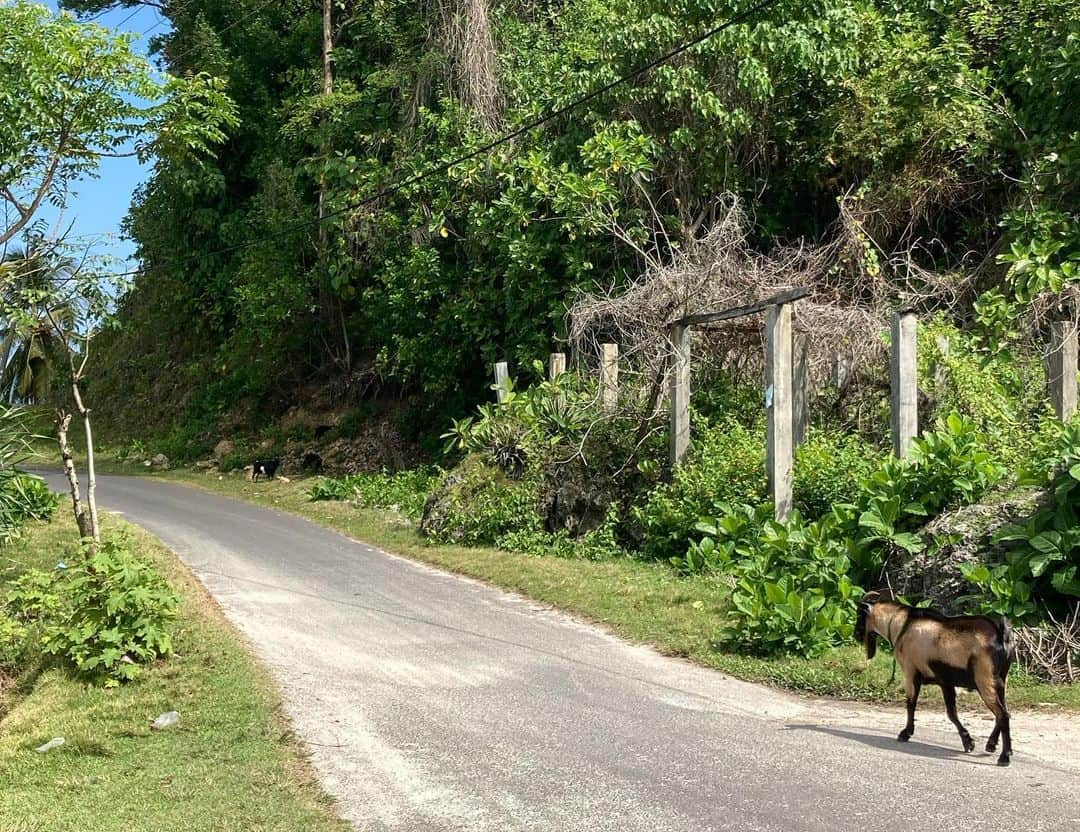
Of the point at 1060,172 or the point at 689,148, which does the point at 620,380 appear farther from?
the point at 1060,172

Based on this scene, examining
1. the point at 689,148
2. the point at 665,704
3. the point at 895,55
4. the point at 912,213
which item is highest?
the point at 895,55

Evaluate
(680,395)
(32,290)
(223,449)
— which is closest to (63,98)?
(32,290)

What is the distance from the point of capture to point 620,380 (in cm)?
1475

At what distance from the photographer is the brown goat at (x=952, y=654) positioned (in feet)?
18.6

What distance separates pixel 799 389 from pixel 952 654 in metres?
6.46

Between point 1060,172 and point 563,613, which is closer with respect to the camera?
point 563,613

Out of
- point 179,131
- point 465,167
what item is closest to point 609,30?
point 465,167

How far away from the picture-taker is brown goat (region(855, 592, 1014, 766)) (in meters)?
5.68

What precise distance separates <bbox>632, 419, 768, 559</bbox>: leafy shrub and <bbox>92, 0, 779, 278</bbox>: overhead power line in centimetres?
545

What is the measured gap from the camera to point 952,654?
584cm

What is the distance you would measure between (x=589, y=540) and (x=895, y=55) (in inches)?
349

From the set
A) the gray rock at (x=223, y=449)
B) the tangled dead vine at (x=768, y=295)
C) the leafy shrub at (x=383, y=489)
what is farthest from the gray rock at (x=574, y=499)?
the gray rock at (x=223, y=449)

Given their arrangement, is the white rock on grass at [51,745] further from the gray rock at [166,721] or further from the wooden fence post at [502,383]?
the wooden fence post at [502,383]

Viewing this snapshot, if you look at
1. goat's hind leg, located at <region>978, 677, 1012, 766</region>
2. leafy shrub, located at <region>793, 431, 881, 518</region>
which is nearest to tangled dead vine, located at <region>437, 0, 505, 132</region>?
leafy shrub, located at <region>793, 431, 881, 518</region>
